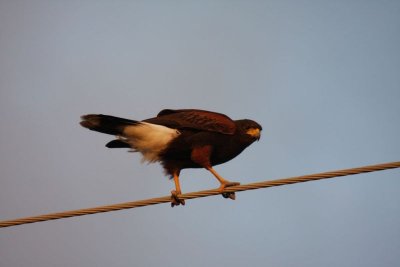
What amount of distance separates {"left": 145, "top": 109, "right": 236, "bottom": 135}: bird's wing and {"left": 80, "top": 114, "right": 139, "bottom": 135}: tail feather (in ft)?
1.48

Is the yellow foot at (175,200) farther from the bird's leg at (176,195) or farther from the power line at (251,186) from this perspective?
the power line at (251,186)

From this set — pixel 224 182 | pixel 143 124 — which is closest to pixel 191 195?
pixel 224 182

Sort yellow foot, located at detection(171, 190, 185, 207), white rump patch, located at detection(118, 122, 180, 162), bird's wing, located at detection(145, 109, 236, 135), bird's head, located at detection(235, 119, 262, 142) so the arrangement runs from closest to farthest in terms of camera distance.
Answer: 1. yellow foot, located at detection(171, 190, 185, 207)
2. white rump patch, located at detection(118, 122, 180, 162)
3. bird's wing, located at detection(145, 109, 236, 135)
4. bird's head, located at detection(235, 119, 262, 142)

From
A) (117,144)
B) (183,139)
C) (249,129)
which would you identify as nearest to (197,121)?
(183,139)

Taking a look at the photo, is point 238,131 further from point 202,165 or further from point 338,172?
point 338,172

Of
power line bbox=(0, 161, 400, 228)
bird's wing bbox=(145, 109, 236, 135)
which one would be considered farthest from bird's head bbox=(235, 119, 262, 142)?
power line bbox=(0, 161, 400, 228)

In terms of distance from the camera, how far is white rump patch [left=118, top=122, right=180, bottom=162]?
266 inches

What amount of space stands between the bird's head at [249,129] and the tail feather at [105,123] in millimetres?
1492

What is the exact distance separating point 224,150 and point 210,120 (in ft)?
1.45

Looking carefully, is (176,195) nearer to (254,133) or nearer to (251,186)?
(251,186)

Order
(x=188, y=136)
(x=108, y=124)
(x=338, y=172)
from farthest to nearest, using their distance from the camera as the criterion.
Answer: (x=188, y=136), (x=108, y=124), (x=338, y=172)

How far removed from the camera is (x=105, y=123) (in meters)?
6.43

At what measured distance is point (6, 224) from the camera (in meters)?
5.02

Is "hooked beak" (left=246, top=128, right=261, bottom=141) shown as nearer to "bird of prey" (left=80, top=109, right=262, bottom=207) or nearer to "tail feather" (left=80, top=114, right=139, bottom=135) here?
"bird of prey" (left=80, top=109, right=262, bottom=207)
